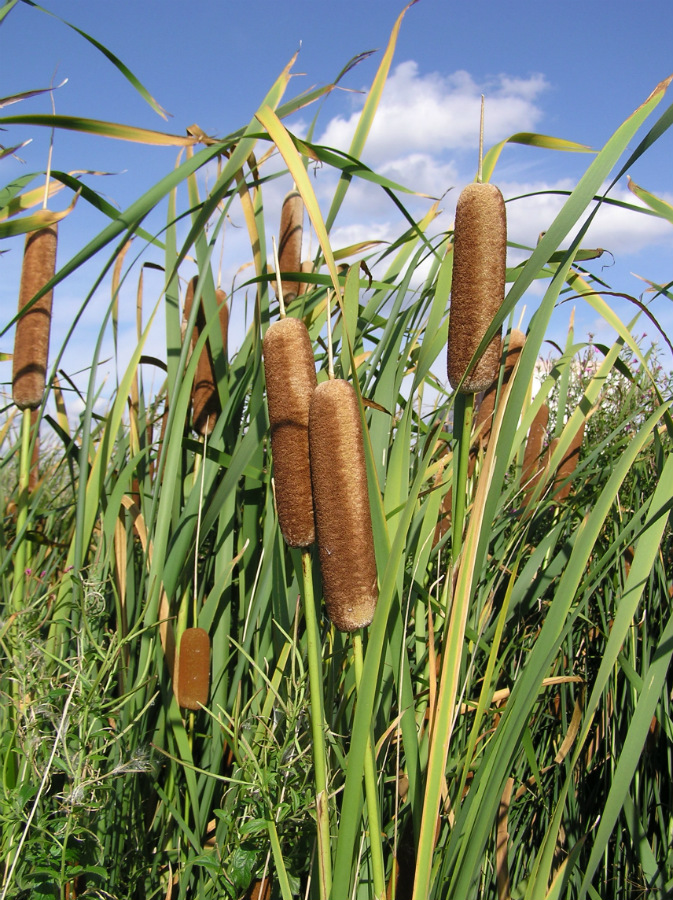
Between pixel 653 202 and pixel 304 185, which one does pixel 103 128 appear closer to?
pixel 304 185

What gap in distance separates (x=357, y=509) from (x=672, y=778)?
3.85 feet

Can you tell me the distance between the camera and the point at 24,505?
6.41 feet

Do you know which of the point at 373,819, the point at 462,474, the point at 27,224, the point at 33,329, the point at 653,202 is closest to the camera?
the point at 373,819

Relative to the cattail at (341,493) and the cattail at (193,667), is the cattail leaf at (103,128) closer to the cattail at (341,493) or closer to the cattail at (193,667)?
the cattail at (341,493)

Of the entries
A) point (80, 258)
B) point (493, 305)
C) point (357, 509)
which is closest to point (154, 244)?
point (80, 258)

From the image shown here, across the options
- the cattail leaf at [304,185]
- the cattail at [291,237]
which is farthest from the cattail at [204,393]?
the cattail leaf at [304,185]

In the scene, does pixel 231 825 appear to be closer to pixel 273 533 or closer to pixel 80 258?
pixel 273 533

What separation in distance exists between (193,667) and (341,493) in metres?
0.66

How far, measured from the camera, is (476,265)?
1130mm

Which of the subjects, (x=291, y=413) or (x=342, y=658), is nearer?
(x=291, y=413)

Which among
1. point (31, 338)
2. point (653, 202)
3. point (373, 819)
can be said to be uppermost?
point (653, 202)

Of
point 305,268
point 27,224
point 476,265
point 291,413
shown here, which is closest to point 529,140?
point 476,265

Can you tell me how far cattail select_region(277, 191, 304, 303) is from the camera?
1990mm

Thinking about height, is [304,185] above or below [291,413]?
above
